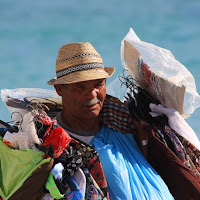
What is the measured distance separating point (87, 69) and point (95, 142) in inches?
21.5

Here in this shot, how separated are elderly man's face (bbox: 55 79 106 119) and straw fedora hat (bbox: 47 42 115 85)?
→ 7 cm

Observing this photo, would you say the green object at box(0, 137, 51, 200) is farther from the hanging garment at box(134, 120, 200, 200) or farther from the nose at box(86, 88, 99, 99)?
the hanging garment at box(134, 120, 200, 200)

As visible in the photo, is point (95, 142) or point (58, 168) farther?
point (95, 142)

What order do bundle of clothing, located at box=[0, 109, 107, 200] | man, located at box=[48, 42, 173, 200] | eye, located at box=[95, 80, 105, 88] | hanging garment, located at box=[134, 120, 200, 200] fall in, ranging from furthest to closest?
1. eye, located at box=[95, 80, 105, 88]
2. hanging garment, located at box=[134, 120, 200, 200]
3. man, located at box=[48, 42, 173, 200]
4. bundle of clothing, located at box=[0, 109, 107, 200]

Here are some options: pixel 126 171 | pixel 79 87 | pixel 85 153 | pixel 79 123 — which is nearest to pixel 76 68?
pixel 79 87

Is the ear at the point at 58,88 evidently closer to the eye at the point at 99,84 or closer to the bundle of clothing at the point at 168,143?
the eye at the point at 99,84

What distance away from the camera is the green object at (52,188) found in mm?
2756

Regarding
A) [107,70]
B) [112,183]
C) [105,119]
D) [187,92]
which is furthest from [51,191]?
[187,92]

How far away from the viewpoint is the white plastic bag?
12.0 ft

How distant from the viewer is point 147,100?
3773 millimetres

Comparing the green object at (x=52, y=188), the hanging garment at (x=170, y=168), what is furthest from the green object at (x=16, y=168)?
the hanging garment at (x=170, y=168)

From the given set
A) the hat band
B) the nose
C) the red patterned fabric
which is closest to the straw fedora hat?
the hat band

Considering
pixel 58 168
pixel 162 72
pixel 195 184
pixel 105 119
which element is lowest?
pixel 195 184

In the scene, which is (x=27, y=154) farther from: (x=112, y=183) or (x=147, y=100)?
(x=147, y=100)
